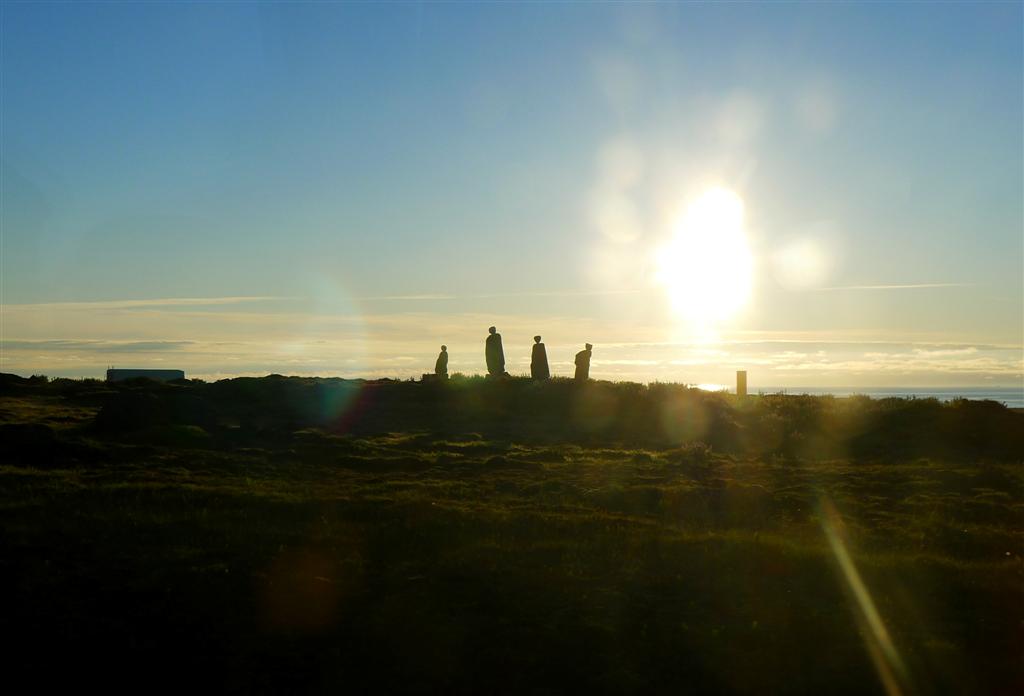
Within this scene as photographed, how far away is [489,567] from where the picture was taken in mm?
10922

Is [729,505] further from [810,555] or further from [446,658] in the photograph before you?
[446,658]

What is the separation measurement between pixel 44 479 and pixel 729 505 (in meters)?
12.0

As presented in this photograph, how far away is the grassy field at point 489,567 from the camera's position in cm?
832

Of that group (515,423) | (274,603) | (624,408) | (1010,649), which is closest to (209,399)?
(515,423)

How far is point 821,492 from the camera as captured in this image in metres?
19.0

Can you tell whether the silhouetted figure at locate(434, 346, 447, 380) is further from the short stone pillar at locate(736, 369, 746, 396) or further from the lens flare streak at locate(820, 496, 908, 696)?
the lens flare streak at locate(820, 496, 908, 696)

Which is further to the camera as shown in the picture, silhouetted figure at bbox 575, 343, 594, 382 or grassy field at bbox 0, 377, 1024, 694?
silhouetted figure at bbox 575, 343, 594, 382

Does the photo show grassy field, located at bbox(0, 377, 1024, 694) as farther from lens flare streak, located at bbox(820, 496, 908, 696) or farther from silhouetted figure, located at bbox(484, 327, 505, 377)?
silhouetted figure, located at bbox(484, 327, 505, 377)

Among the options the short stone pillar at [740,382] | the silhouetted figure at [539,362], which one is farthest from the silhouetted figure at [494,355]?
the short stone pillar at [740,382]

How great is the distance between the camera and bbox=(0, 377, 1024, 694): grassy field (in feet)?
27.3

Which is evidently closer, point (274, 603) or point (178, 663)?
point (178, 663)

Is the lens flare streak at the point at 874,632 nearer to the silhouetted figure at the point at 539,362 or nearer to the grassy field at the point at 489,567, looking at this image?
the grassy field at the point at 489,567

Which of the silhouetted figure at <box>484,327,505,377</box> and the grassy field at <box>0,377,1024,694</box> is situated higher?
the silhouetted figure at <box>484,327,505,377</box>

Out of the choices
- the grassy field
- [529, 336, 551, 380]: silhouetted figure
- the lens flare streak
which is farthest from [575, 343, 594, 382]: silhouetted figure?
the lens flare streak
